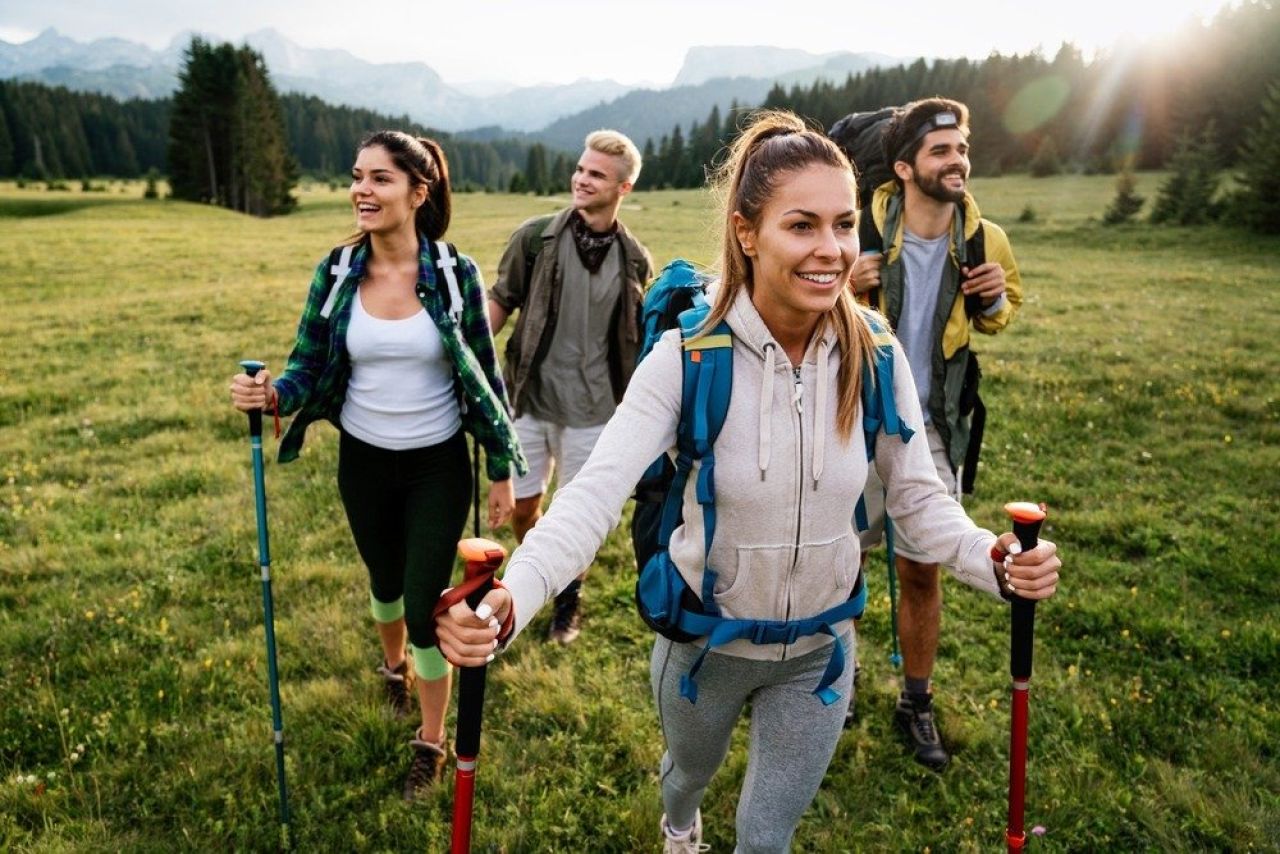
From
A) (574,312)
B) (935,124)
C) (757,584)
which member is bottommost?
(757,584)

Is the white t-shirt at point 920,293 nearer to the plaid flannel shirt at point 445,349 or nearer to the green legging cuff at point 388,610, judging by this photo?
the plaid flannel shirt at point 445,349

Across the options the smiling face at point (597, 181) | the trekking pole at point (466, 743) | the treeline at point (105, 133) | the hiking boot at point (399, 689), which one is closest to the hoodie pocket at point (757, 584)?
the trekking pole at point (466, 743)

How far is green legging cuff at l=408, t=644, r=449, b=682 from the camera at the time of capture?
4.44 meters

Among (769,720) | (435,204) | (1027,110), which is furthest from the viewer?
(1027,110)

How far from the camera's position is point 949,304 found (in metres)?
4.51

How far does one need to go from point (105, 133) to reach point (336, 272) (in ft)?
498

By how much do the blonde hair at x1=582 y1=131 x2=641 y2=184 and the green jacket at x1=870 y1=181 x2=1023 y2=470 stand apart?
1.94m

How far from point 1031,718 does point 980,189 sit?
244ft

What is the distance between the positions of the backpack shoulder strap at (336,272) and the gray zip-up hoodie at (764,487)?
239cm

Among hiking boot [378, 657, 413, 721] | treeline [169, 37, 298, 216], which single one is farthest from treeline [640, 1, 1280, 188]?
hiking boot [378, 657, 413, 721]

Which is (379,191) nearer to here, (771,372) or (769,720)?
(771,372)

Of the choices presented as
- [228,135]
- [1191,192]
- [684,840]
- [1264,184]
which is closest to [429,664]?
[684,840]

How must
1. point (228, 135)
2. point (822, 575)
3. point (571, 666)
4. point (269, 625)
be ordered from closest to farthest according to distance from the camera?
point (822, 575), point (269, 625), point (571, 666), point (228, 135)

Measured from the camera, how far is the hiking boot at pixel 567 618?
601 centimetres
